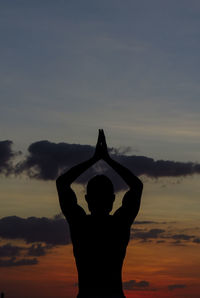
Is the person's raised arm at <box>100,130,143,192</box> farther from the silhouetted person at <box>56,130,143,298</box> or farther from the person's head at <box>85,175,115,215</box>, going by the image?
the person's head at <box>85,175,115,215</box>

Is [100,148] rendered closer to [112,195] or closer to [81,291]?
[112,195]

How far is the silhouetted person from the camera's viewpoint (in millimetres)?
23391

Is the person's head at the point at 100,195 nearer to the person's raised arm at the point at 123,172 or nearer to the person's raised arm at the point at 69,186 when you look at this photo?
the person's raised arm at the point at 69,186

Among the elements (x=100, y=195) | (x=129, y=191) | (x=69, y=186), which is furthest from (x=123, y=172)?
(x=69, y=186)

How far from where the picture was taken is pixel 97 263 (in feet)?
77.1

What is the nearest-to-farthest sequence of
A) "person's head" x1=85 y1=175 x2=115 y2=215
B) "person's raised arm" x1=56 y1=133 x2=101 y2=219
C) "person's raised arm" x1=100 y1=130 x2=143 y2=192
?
"person's head" x1=85 y1=175 x2=115 y2=215 < "person's raised arm" x1=56 y1=133 x2=101 y2=219 < "person's raised arm" x1=100 y1=130 x2=143 y2=192

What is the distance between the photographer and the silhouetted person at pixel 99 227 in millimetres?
23391

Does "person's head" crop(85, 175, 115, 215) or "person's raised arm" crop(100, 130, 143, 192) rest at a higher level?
"person's raised arm" crop(100, 130, 143, 192)

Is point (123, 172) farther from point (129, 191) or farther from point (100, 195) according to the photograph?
point (100, 195)

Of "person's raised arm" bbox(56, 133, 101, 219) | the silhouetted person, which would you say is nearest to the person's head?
the silhouetted person

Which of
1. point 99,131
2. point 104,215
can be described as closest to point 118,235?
point 104,215

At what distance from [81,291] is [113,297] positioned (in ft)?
2.02

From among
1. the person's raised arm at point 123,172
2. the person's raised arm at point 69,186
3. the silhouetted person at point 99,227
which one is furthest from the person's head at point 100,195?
the person's raised arm at point 123,172

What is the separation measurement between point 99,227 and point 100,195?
638 millimetres
